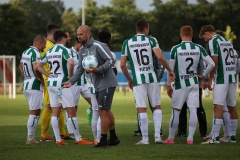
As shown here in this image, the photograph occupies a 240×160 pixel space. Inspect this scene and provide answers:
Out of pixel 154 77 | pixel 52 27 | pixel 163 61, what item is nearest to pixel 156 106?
pixel 154 77

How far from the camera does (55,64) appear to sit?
1560cm

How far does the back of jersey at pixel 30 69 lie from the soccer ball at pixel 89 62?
7.52ft

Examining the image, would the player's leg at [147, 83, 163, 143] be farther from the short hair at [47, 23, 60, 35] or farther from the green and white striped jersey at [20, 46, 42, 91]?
the short hair at [47, 23, 60, 35]

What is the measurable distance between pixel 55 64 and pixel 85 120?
9294 millimetres

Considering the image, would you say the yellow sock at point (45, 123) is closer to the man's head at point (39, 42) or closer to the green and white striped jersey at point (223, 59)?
the man's head at point (39, 42)

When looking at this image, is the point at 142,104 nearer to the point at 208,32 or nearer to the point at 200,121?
the point at 208,32

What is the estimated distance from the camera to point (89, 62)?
14219mm

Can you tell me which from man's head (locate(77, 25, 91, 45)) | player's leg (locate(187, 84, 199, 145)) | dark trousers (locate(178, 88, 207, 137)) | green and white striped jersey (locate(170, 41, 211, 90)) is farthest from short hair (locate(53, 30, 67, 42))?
dark trousers (locate(178, 88, 207, 137))

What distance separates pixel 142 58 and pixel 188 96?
120cm

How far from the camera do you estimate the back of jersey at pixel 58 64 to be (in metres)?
15.6

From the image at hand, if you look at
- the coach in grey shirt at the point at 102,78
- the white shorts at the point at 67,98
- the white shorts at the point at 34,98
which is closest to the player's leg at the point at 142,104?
the coach in grey shirt at the point at 102,78

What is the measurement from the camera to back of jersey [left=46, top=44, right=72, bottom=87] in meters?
15.6

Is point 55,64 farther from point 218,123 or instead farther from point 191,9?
point 191,9

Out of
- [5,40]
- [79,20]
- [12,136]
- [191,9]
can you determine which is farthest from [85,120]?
[79,20]
